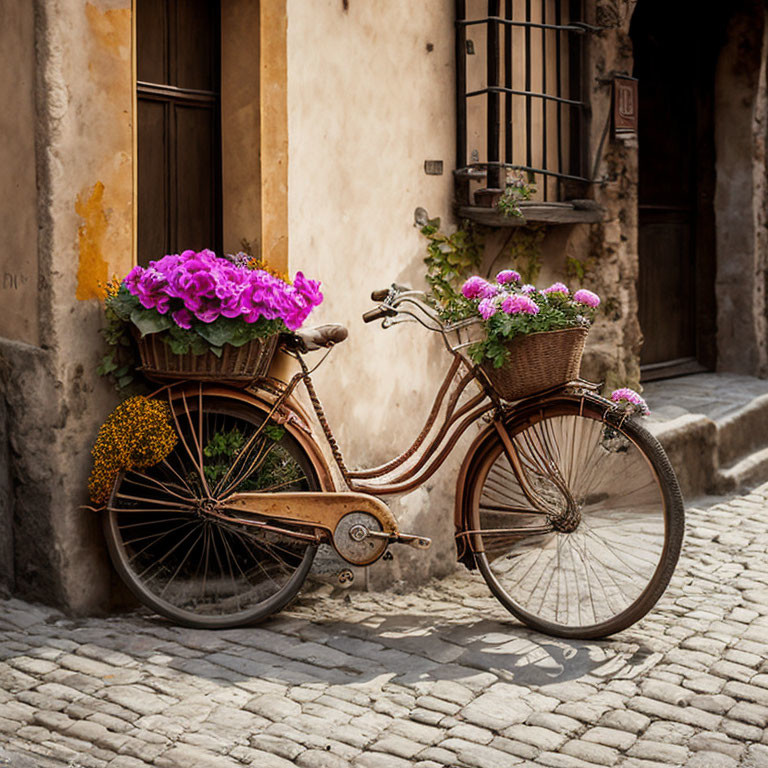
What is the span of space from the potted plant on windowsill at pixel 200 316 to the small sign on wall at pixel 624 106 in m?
2.98

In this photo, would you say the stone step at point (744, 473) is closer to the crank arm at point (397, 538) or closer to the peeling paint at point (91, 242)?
the crank arm at point (397, 538)

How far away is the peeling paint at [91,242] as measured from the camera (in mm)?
4402

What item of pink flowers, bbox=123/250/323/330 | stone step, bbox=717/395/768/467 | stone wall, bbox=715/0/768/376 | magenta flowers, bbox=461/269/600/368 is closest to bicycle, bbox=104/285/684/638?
magenta flowers, bbox=461/269/600/368

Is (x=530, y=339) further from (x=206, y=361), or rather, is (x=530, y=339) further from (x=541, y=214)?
(x=541, y=214)

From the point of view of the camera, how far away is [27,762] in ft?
10.5

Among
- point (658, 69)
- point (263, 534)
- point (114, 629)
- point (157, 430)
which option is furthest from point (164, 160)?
point (658, 69)

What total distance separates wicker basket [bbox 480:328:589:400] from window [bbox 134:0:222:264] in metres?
1.52

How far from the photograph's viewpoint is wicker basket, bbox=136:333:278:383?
171 inches

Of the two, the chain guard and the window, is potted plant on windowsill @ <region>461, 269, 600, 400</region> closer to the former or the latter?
the chain guard

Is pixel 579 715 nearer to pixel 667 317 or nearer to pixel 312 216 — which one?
pixel 312 216

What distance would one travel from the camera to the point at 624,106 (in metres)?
6.68

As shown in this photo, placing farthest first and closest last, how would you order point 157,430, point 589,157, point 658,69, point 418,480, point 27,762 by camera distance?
point 658,69 < point 589,157 < point 418,480 < point 157,430 < point 27,762

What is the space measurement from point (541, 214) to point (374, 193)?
3.49 feet

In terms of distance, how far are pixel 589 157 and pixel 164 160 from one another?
2610mm
